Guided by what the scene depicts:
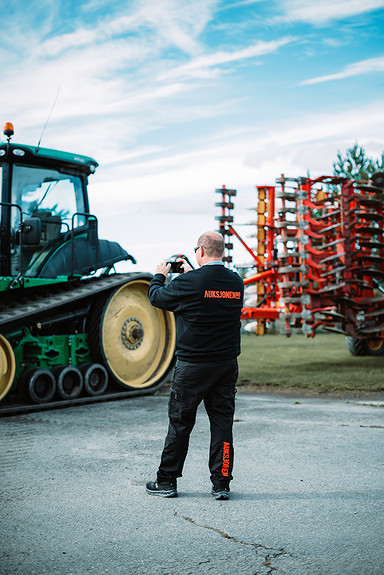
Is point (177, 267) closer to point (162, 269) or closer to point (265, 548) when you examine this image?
point (162, 269)

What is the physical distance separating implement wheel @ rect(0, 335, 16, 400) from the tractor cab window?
4.01ft

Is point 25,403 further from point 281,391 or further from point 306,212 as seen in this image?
point 306,212

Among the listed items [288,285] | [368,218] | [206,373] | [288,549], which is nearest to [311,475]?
[206,373]

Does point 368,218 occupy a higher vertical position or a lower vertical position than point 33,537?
higher

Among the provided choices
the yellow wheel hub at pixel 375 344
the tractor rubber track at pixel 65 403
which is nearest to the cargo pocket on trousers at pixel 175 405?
the tractor rubber track at pixel 65 403

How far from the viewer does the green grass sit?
10133mm

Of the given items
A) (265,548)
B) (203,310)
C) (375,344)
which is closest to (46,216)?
(203,310)

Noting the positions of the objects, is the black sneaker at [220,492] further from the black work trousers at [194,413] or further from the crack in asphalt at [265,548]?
the crack in asphalt at [265,548]

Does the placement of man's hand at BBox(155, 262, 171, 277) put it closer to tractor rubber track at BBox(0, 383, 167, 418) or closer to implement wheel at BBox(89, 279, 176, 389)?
tractor rubber track at BBox(0, 383, 167, 418)

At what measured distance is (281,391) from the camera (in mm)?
9672

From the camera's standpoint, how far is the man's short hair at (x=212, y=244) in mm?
4598

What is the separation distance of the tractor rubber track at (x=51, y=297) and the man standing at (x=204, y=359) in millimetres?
3761

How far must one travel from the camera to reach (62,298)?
855cm

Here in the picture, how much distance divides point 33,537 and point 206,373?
145 cm
